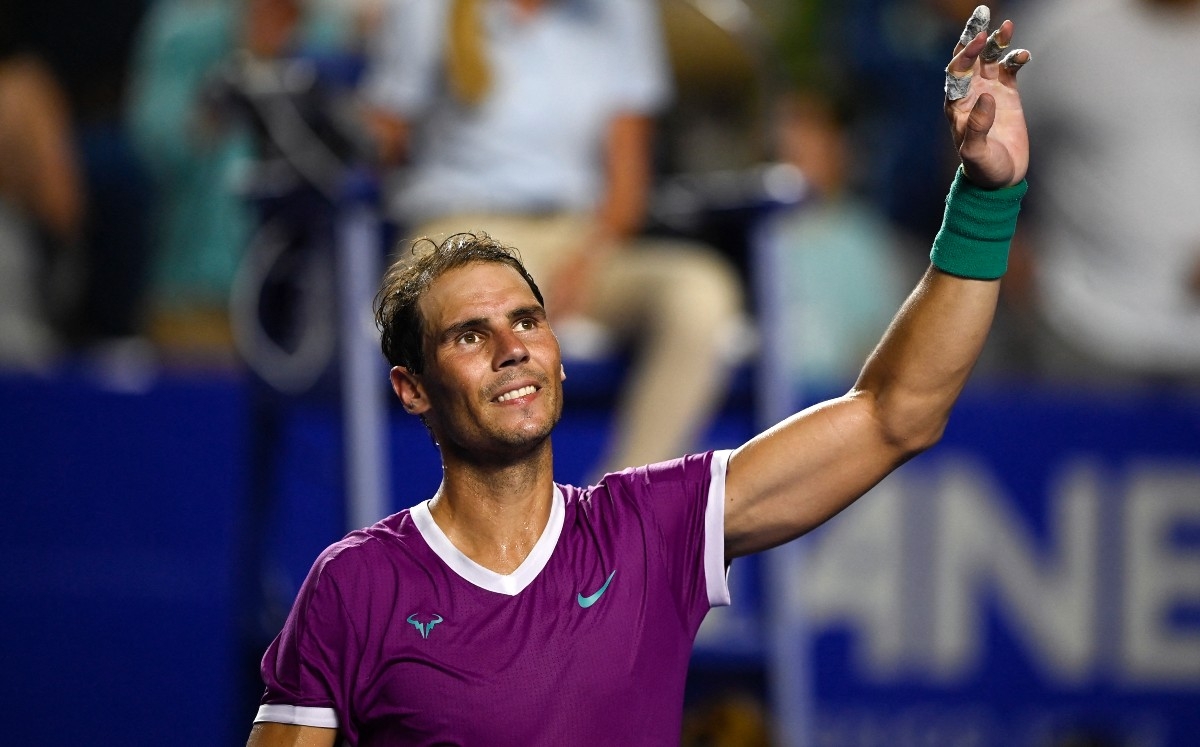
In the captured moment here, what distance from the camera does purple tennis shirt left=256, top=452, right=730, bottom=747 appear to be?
6.11 feet

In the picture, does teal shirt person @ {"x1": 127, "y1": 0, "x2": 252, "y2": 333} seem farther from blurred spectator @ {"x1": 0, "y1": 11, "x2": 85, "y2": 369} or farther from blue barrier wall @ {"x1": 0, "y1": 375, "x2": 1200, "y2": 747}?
blue barrier wall @ {"x1": 0, "y1": 375, "x2": 1200, "y2": 747}

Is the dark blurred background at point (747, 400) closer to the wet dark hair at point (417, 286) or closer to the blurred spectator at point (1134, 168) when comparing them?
the blurred spectator at point (1134, 168)

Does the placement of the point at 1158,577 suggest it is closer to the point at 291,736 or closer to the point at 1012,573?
the point at 1012,573

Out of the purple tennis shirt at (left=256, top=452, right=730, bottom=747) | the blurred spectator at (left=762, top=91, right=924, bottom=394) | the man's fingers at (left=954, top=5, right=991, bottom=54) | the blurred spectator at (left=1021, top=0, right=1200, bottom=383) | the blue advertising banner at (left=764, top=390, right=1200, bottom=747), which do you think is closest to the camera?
the man's fingers at (left=954, top=5, right=991, bottom=54)

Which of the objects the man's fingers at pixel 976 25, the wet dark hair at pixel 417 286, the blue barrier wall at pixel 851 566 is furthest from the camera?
the blue barrier wall at pixel 851 566

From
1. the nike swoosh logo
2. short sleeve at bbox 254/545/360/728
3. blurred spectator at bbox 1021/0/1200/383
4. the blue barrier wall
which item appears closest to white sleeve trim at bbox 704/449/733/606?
the nike swoosh logo

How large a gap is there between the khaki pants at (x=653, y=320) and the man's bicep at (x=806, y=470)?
1.38m

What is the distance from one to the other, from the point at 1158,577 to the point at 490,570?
302cm

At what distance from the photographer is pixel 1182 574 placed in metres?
4.42

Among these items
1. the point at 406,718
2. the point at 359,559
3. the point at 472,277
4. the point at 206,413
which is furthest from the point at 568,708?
the point at 206,413

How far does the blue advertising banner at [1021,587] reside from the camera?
4359mm

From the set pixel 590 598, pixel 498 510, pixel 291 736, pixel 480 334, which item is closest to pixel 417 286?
pixel 480 334

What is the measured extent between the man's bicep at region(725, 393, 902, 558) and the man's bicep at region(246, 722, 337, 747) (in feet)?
1.80

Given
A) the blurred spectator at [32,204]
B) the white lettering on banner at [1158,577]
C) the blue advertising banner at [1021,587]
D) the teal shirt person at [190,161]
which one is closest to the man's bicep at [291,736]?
the blue advertising banner at [1021,587]
